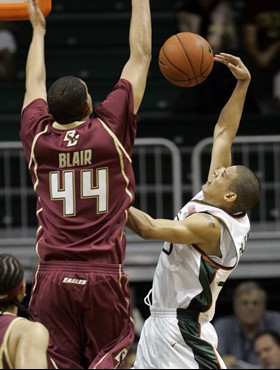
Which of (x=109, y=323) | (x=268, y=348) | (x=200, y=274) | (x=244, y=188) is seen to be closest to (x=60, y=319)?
(x=109, y=323)

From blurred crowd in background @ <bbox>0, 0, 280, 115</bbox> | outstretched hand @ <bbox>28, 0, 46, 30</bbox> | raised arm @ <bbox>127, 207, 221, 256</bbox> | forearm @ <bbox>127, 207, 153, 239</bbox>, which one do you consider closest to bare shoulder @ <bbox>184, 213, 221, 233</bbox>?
raised arm @ <bbox>127, 207, 221, 256</bbox>

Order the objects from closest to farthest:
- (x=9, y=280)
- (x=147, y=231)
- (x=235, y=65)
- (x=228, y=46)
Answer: (x=9, y=280) < (x=147, y=231) < (x=235, y=65) < (x=228, y=46)

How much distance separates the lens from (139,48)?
24.6 ft

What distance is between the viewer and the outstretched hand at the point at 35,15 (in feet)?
25.5

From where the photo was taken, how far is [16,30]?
1462 centimetres

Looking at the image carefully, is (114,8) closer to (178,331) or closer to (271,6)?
(271,6)

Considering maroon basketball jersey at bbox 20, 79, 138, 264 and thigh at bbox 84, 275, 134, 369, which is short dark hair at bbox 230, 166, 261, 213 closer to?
maroon basketball jersey at bbox 20, 79, 138, 264

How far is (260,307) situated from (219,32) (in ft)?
10.6

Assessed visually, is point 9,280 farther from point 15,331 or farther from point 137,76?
point 137,76

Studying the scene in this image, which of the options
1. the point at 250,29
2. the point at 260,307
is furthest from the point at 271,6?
Result: the point at 260,307

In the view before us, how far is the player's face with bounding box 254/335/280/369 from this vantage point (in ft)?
37.6

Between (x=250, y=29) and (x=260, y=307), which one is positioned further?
(x=250, y=29)

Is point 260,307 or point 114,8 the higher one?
point 114,8

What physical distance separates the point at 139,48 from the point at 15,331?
1.92 metres
